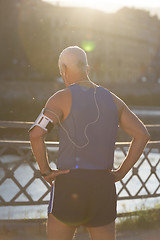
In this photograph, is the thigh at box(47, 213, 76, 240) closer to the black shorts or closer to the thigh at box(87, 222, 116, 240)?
the black shorts

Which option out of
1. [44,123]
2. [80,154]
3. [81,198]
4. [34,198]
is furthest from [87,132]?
[34,198]

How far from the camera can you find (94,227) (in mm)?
2711

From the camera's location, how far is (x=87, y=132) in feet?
8.71

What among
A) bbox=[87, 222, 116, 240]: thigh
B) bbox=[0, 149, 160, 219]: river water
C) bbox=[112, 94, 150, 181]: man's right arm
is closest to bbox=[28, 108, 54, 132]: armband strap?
bbox=[112, 94, 150, 181]: man's right arm

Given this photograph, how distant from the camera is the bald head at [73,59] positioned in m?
2.74

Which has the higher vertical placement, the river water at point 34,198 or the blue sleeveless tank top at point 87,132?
the blue sleeveless tank top at point 87,132

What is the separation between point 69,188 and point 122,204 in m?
4.93

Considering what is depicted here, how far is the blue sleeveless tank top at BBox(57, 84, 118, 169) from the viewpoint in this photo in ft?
8.68

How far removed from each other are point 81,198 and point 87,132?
13.1 inches

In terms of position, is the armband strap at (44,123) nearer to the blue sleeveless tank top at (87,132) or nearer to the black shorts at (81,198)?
the blue sleeveless tank top at (87,132)

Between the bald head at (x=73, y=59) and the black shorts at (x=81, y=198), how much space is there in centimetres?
54

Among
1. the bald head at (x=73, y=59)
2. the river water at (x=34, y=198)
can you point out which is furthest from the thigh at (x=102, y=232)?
the river water at (x=34, y=198)

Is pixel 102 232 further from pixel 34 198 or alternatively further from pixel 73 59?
pixel 34 198

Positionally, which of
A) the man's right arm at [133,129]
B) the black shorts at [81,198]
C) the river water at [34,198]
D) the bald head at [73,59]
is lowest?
the river water at [34,198]
